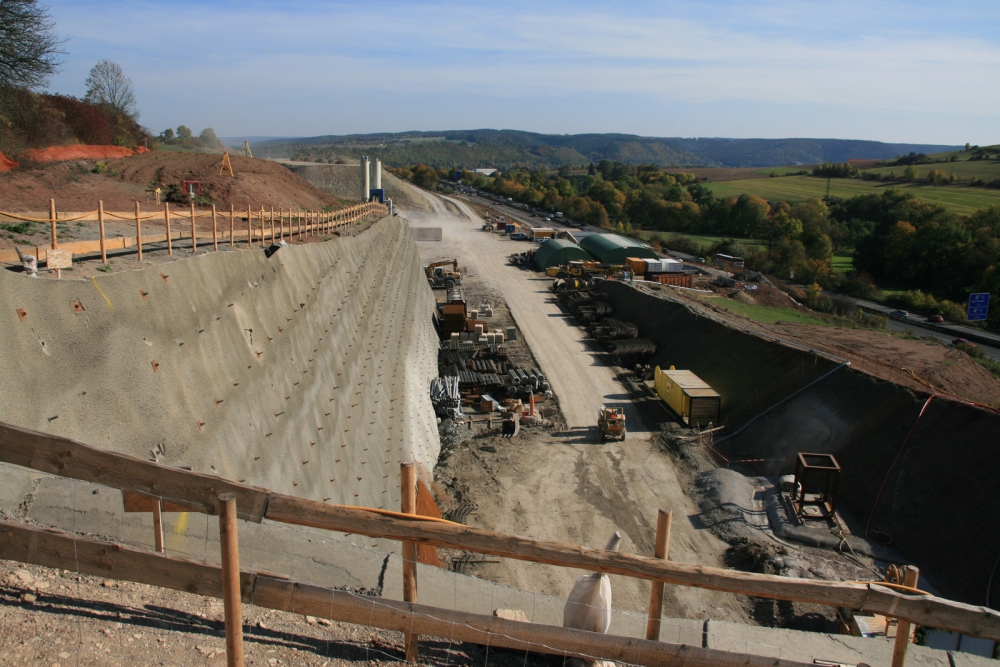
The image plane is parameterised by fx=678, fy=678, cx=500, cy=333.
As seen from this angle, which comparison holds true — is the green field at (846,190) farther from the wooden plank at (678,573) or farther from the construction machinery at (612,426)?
the wooden plank at (678,573)

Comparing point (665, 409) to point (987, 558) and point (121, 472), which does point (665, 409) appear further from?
point (121, 472)

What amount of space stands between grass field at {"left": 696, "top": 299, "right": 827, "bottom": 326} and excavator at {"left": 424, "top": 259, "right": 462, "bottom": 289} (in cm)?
2061

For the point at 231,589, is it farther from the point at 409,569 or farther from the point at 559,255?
the point at 559,255

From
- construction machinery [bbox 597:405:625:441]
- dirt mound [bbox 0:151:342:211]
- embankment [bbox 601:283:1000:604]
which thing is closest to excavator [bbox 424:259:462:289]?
dirt mound [bbox 0:151:342:211]

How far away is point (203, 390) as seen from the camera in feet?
32.2

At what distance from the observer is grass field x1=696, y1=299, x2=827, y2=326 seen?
46675 mm

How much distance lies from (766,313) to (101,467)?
49923 millimetres

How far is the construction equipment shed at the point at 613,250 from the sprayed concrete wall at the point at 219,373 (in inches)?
1911

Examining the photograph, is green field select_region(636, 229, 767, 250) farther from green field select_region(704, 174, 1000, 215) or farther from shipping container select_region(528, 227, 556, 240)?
green field select_region(704, 174, 1000, 215)

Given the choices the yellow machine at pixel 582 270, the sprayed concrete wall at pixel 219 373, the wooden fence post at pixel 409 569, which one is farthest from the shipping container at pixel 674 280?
the wooden fence post at pixel 409 569

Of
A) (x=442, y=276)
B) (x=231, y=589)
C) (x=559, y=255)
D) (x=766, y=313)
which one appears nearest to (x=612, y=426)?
(x=231, y=589)

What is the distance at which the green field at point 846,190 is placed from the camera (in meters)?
111

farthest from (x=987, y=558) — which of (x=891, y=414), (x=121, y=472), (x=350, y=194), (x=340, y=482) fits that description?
(x=350, y=194)

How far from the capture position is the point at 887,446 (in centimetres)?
2262
